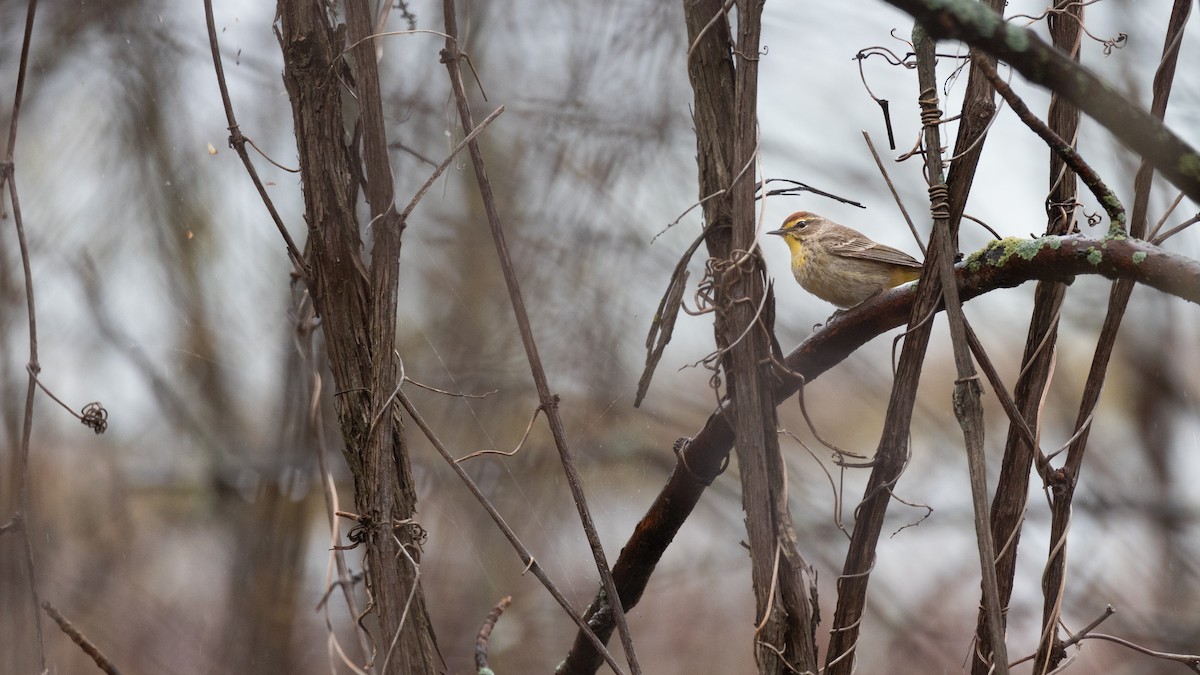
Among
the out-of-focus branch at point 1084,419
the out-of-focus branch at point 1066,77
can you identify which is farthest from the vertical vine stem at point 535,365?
the out-of-focus branch at point 1066,77

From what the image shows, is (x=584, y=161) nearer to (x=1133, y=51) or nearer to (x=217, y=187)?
(x=217, y=187)

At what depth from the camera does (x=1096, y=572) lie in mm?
2311

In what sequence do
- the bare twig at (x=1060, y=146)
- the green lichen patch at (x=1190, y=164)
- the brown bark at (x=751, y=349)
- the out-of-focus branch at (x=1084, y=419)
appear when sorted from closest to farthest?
the green lichen patch at (x=1190, y=164), the bare twig at (x=1060, y=146), the brown bark at (x=751, y=349), the out-of-focus branch at (x=1084, y=419)

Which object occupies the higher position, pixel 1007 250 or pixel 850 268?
pixel 850 268

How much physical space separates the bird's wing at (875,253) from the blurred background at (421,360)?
321 mm

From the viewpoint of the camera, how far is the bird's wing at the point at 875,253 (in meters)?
1.76

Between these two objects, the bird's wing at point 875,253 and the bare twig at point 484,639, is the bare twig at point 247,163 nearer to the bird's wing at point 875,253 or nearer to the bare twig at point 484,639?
the bare twig at point 484,639

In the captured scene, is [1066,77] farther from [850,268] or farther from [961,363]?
[850,268]

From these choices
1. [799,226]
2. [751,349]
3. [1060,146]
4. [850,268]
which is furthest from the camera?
[799,226]

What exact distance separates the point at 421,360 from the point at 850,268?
0.93 m

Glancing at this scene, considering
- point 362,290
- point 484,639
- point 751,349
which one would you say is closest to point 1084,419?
point 751,349

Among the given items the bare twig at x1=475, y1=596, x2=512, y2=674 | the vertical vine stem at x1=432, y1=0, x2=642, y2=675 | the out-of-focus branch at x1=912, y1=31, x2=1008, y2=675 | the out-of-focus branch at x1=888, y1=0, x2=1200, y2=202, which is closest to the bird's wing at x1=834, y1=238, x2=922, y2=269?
the out-of-focus branch at x1=912, y1=31, x2=1008, y2=675

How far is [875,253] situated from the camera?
180cm

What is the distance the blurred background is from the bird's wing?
321 mm
